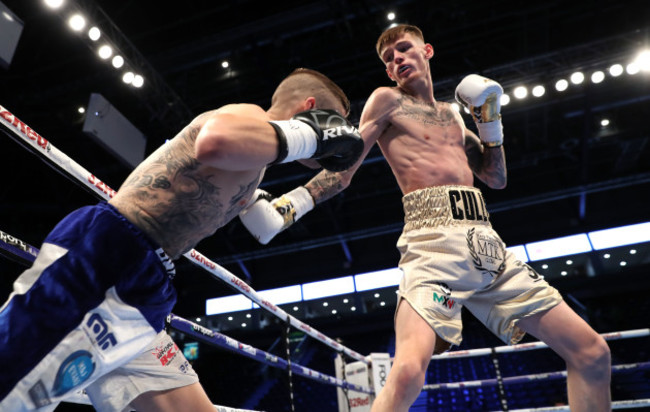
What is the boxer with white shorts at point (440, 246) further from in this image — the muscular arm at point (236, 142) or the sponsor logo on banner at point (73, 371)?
the sponsor logo on banner at point (73, 371)

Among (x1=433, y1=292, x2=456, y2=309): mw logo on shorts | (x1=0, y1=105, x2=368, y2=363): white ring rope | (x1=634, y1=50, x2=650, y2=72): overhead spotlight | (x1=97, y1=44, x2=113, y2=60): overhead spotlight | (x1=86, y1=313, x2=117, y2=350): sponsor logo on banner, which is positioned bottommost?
(x1=86, y1=313, x2=117, y2=350): sponsor logo on banner

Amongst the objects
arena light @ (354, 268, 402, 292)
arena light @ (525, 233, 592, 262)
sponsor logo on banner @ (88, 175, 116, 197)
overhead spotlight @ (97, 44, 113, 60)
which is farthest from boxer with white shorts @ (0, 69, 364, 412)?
arena light @ (525, 233, 592, 262)

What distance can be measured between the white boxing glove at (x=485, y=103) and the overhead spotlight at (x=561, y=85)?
17.5ft

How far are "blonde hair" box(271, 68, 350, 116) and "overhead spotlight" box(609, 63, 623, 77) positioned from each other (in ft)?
21.4

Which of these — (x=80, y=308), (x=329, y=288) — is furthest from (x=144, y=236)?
(x=329, y=288)

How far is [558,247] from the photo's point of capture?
36.6 ft

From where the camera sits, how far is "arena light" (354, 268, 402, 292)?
11.9 m

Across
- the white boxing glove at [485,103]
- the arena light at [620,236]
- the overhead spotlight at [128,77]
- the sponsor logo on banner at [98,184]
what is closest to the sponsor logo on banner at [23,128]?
the sponsor logo on banner at [98,184]

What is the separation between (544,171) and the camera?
10.6 metres

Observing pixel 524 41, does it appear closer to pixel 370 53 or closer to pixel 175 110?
pixel 370 53

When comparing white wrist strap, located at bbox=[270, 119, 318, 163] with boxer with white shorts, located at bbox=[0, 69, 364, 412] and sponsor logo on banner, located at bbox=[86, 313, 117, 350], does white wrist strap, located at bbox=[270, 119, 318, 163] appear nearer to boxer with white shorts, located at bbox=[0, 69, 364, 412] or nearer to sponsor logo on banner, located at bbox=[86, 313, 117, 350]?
boxer with white shorts, located at bbox=[0, 69, 364, 412]

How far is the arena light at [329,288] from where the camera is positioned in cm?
1225

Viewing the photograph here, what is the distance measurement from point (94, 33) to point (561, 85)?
6.05 meters

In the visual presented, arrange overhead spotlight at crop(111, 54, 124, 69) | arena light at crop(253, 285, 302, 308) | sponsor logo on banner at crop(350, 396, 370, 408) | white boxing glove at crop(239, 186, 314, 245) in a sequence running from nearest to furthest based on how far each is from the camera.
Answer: white boxing glove at crop(239, 186, 314, 245)
sponsor logo on banner at crop(350, 396, 370, 408)
overhead spotlight at crop(111, 54, 124, 69)
arena light at crop(253, 285, 302, 308)
